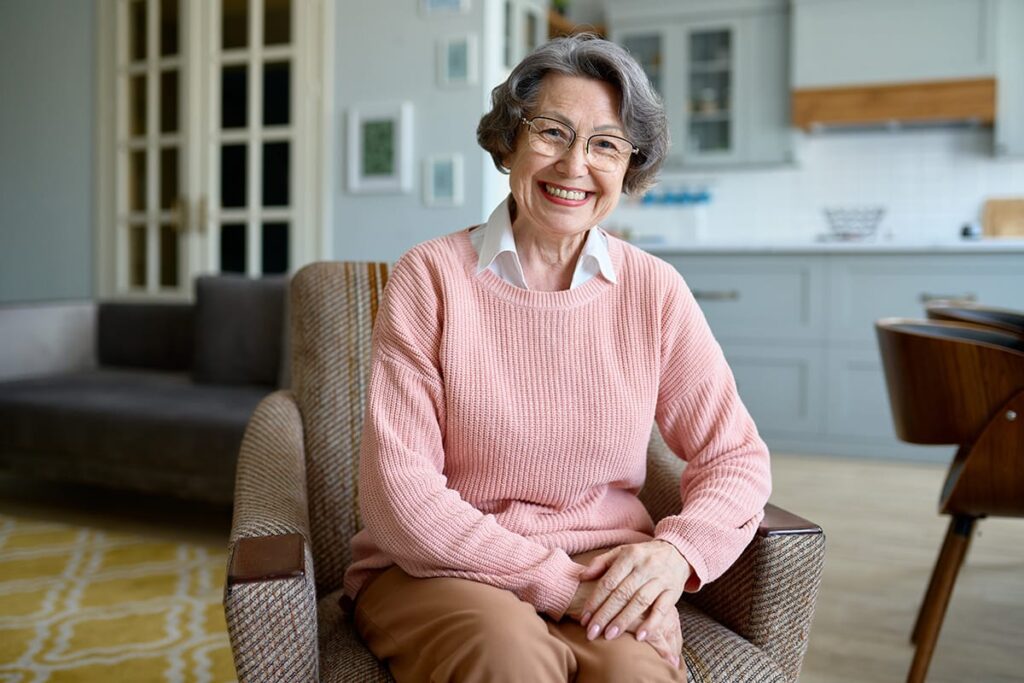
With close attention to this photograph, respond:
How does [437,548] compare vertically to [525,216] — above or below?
below

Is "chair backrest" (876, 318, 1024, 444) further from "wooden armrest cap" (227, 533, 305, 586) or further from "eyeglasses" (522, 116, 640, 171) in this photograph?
"wooden armrest cap" (227, 533, 305, 586)

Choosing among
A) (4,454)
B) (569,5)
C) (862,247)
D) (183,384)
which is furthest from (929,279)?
(4,454)

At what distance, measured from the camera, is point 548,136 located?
1.34 metres

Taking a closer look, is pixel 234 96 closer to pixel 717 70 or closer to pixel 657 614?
pixel 717 70

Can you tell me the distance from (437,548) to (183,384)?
110 inches

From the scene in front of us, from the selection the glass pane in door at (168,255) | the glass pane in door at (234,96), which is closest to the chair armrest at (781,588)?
the glass pane in door at (234,96)

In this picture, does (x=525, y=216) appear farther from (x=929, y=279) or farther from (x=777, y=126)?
(x=777, y=126)

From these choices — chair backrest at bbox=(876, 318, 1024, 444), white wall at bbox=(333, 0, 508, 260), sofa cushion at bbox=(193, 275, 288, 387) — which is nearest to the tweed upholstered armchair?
chair backrest at bbox=(876, 318, 1024, 444)

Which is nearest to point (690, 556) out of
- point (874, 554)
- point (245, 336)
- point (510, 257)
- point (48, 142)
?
point (510, 257)

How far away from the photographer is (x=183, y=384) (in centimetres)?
371

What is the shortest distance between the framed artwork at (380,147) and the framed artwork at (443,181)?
111mm

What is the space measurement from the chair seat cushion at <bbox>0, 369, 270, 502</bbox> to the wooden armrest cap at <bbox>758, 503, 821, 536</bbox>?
2.07 metres

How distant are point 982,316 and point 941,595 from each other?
39.9 inches

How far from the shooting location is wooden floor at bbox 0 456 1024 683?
2168 mm
